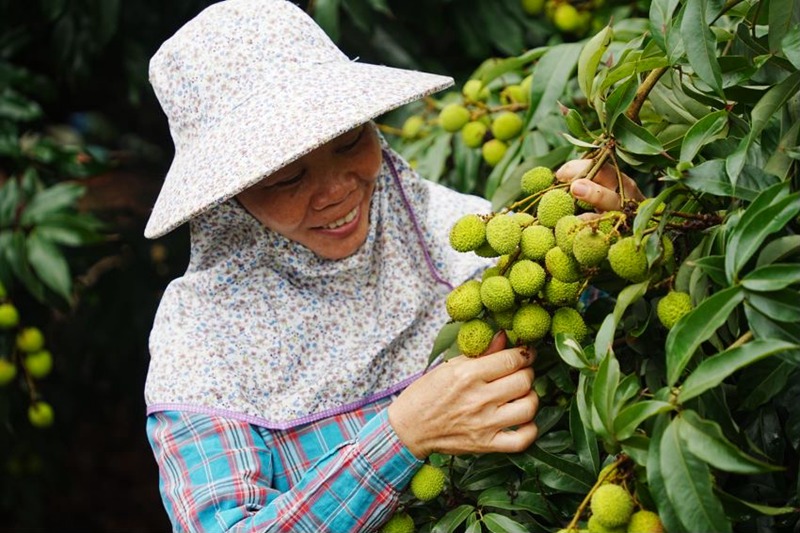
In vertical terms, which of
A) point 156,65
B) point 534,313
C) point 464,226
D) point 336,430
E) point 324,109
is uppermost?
point 156,65

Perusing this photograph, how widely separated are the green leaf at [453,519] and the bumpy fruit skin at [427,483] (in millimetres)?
31

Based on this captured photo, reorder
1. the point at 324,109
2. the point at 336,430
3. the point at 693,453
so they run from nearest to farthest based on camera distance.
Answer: the point at 693,453
the point at 324,109
the point at 336,430

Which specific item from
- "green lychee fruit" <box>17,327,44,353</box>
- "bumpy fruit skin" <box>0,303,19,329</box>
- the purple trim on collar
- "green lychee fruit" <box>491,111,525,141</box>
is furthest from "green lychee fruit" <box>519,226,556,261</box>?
"green lychee fruit" <box>17,327,44,353</box>

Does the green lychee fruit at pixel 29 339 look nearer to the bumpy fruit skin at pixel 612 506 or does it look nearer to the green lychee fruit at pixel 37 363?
the green lychee fruit at pixel 37 363

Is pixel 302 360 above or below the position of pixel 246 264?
below

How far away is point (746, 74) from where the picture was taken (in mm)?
1063

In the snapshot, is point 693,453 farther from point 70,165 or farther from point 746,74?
point 70,165

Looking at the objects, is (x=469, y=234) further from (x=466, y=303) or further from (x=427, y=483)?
(x=427, y=483)

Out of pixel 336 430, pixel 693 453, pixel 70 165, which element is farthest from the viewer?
pixel 70 165

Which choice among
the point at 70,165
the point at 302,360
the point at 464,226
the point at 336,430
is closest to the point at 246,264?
the point at 302,360

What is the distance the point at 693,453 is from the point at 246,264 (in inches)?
29.9

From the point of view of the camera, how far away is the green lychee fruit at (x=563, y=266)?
1012 millimetres

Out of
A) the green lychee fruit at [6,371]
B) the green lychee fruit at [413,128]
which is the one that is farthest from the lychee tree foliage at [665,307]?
the green lychee fruit at [6,371]

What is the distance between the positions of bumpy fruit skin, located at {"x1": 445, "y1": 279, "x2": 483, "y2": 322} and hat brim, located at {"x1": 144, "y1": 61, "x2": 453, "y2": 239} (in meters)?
0.26
